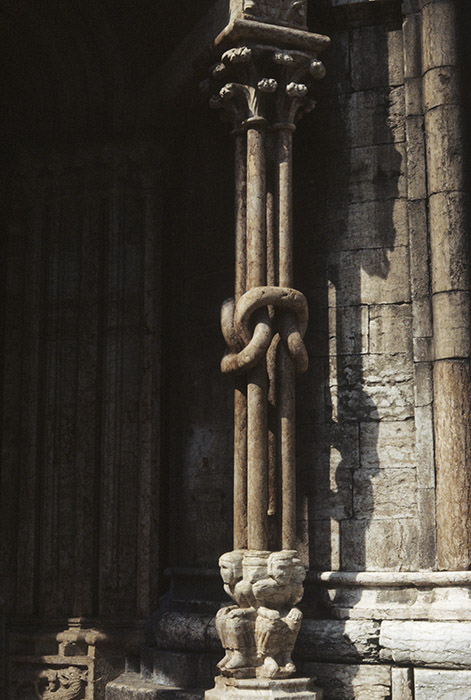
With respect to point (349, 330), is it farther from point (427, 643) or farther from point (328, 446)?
point (427, 643)

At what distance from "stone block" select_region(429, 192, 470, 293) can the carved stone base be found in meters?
2.39

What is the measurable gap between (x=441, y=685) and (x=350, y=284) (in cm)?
241

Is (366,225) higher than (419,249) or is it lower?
higher

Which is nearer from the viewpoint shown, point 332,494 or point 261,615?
point 261,615

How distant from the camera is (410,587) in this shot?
6477 millimetres

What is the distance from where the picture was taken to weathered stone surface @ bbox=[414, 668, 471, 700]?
6.06 m

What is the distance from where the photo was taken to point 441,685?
6.11 meters

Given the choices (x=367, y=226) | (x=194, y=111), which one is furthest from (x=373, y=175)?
(x=194, y=111)

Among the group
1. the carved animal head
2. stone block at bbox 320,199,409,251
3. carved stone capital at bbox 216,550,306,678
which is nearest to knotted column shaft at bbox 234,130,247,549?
the carved animal head

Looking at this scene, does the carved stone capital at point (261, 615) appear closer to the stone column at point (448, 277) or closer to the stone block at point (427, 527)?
the stone block at point (427, 527)

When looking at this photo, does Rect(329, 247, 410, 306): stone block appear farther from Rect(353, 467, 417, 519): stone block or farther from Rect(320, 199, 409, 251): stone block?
Rect(353, 467, 417, 519): stone block

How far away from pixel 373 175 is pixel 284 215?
722 mm

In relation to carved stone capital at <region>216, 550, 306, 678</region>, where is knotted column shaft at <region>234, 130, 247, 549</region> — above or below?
above

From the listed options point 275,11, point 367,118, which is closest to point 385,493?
point 367,118
